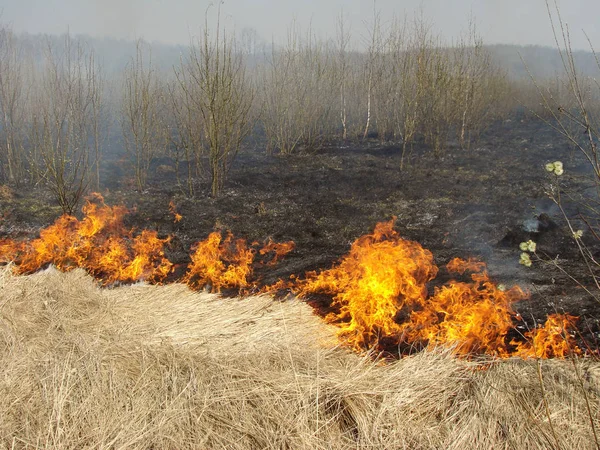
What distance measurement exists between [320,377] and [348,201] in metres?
6.09

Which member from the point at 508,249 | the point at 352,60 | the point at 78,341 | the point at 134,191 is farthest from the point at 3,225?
the point at 352,60

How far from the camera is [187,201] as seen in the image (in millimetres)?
8961

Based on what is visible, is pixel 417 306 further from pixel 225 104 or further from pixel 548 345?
pixel 225 104

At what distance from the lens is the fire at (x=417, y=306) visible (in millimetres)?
3605

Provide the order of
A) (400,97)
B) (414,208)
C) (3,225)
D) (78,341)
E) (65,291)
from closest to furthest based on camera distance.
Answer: (78,341) < (65,291) < (3,225) < (414,208) < (400,97)

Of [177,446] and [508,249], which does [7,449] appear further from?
[508,249]

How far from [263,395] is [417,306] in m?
2.06

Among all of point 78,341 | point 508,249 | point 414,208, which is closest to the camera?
point 78,341

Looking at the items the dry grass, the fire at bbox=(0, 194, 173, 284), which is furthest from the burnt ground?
the dry grass

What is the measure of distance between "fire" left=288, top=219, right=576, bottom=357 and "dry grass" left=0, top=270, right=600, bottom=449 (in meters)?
0.41

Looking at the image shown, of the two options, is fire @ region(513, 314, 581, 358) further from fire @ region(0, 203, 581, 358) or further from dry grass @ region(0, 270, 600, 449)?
dry grass @ region(0, 270, 600, 449)

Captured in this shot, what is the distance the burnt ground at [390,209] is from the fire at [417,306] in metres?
0.25

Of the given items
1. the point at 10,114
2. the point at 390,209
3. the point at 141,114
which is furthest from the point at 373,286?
the point at 10,114

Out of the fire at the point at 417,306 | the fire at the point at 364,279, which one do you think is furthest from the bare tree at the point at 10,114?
the fire at the point at 417,306
